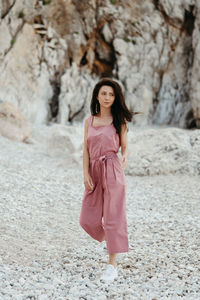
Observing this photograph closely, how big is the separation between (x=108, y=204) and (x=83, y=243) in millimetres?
1100

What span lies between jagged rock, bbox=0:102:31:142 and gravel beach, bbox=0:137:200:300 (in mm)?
3858

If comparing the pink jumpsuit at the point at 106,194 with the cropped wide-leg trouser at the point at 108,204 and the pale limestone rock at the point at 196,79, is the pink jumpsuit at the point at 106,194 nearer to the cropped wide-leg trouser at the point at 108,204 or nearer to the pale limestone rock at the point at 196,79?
the cropped wide-leg trouser at the point at 108,204

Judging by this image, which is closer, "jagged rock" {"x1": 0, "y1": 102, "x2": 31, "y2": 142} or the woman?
the woman

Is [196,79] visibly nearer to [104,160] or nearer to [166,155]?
[166,155]

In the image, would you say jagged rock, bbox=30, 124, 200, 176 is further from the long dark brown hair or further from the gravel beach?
the long dark brown hair

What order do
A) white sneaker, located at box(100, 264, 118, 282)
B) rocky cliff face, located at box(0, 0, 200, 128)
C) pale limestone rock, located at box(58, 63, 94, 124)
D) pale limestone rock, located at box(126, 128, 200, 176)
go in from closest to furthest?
white sneaker, located at box(100, 264, 118, 282), pale limestone rock, located at box(126, 128, 200, 176), rocky cliff face, located at box(0, 0, 200, 128), pale limestone rock, located at box(58, 63, 94, 124)

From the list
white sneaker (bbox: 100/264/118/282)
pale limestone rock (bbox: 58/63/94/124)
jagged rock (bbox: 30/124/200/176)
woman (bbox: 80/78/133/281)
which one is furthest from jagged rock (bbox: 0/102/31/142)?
white sneaker (bbox: 100/264/118/282)

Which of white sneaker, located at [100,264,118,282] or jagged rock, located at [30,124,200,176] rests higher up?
jagged rock, located at [30,124,200,176]

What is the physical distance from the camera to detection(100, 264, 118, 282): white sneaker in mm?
2807

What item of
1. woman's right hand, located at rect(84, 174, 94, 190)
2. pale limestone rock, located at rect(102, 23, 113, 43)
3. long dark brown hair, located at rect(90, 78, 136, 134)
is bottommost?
woman's right hand, located at rect(84, 174, 94, 190)

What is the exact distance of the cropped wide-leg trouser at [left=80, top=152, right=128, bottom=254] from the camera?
2.84m

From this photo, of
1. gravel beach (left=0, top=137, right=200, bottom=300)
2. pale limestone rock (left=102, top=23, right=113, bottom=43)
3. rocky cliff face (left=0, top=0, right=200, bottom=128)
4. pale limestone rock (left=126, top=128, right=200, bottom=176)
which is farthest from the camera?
pale limestone rock (left=102, top=23, right=113, bottom=43)

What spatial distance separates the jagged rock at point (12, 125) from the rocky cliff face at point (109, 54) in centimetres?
314

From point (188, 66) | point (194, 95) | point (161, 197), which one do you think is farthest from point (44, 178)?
point (188, 66)
